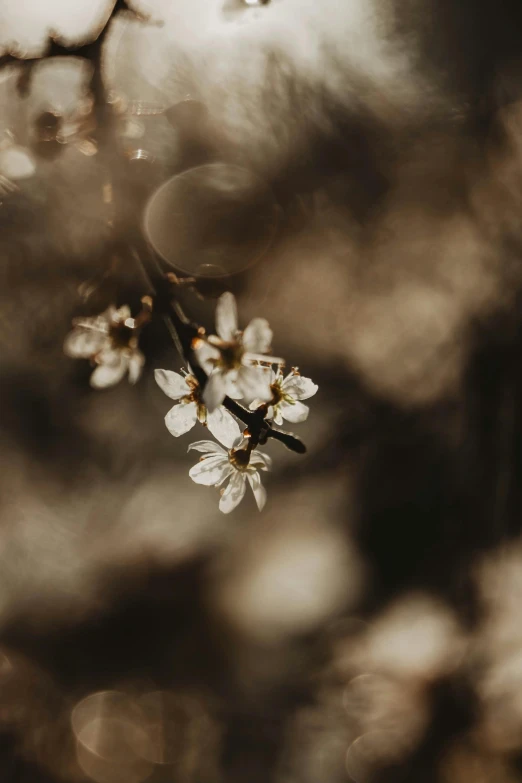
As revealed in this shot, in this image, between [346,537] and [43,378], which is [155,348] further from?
[346,537]

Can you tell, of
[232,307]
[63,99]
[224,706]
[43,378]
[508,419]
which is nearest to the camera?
[232,307]

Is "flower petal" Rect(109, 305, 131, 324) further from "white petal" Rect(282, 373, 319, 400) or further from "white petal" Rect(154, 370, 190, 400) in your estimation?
"white petal" Rect(282, 373, 319, 400)

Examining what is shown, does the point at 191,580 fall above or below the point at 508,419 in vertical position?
below

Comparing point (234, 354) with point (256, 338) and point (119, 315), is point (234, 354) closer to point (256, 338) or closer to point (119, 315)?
point (256, 338)

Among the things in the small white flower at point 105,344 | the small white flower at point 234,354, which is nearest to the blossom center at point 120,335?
the small white flower at point 105,344

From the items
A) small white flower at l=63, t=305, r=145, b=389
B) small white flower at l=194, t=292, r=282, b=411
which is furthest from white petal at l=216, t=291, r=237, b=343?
small white flower at l=63, t=305, r=145, b=389

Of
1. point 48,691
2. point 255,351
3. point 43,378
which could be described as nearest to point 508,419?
point 255,351
